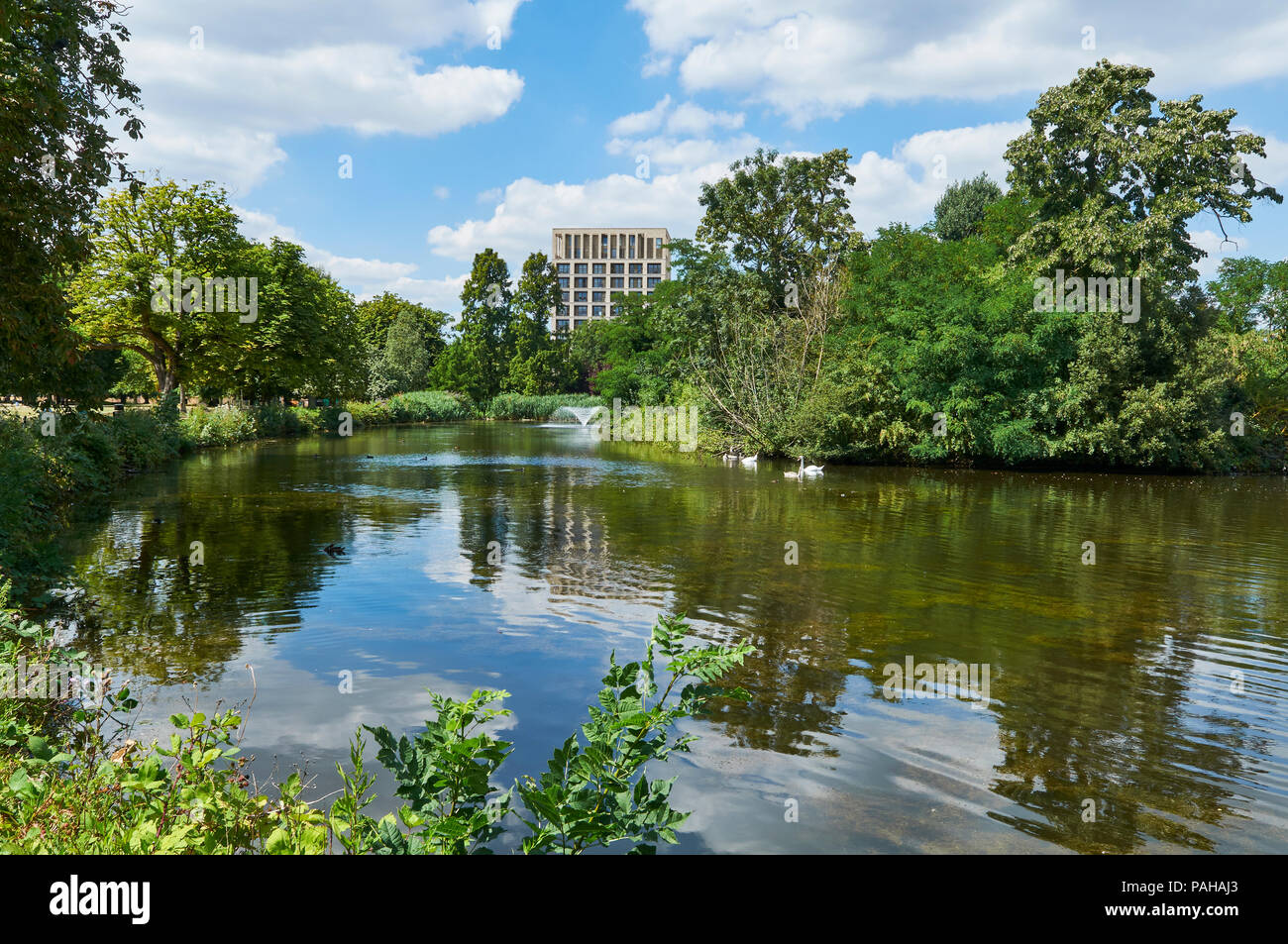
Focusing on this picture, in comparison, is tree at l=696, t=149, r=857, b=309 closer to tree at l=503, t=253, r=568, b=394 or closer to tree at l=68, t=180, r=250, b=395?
tree at l=68, t=180, r=250, b=395

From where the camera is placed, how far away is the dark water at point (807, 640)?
532cm

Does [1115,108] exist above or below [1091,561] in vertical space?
above

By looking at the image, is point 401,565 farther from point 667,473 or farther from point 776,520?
point 667,473

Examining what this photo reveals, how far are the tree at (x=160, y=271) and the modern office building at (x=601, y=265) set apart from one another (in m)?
121

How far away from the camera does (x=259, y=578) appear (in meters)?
11.5

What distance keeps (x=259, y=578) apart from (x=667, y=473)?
18.6 meters

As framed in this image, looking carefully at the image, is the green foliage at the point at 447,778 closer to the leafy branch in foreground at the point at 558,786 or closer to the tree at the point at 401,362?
the leafy branch in foreground at the point at 558,786

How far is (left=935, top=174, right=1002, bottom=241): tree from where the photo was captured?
180ft

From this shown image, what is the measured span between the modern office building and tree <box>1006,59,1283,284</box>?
13282cm

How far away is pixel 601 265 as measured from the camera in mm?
160750

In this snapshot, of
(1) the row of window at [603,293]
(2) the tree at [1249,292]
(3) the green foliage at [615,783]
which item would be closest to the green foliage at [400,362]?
(2) the tree at [1249,292]

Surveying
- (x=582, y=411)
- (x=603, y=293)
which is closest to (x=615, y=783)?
(x=582, y=411)
